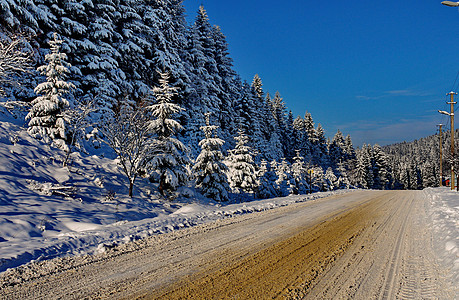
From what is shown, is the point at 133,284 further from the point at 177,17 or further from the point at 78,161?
the point at 177,17

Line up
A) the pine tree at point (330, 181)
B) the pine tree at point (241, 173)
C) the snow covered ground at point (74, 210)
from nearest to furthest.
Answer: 1. the snow covered ground at point (74, 210)
2. the pine tree at point (241, 173)
3. the pine tree at point (330, 181)

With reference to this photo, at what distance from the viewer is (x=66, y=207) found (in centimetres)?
918

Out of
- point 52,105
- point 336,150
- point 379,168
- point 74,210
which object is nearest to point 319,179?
point 336,150

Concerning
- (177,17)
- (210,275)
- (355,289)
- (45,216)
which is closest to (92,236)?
(45,216)

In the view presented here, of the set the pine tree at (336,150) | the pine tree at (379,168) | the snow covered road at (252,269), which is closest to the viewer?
the snow covered road at (252,269)

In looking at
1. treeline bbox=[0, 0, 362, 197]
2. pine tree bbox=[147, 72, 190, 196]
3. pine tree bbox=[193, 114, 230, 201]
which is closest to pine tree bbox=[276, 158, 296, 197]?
treeline bbox=[0, 0, 362, 197]

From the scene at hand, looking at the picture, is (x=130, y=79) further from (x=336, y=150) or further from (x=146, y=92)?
(x=336, y=150)

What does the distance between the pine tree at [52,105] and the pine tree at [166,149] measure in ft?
14.5

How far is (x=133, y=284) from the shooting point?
3.92 m

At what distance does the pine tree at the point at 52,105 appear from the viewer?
12.3 m

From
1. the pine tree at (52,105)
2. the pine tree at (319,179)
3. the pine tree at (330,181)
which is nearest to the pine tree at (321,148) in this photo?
the pine tree at (330,181)

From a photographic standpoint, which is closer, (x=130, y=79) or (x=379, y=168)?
(x=130, y=79)

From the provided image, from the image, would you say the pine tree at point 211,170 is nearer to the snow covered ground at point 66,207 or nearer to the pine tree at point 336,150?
the snow covered ground at point 66,207

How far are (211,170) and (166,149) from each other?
14.0ft
